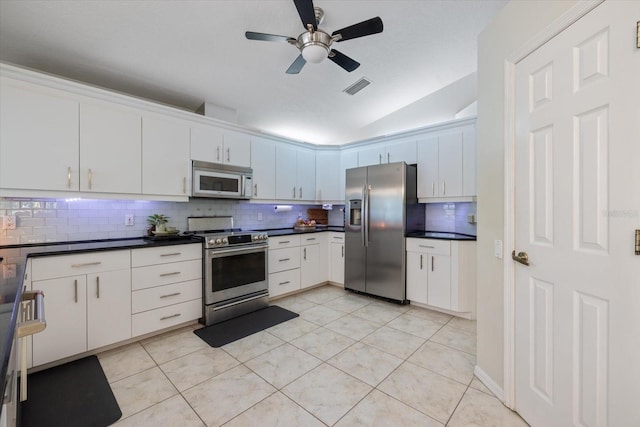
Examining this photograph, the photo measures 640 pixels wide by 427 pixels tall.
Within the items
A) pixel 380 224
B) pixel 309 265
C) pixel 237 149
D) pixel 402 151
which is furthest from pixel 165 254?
pixel 402 151

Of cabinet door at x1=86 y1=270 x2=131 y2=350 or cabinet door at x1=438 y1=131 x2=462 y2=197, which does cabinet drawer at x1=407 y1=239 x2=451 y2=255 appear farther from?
cabinet door at x1=86 y1=270 x2=131 y2=350

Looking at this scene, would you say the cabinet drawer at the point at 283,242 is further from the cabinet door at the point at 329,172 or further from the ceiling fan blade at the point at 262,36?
the ceiling fan blade at the point at 262,36

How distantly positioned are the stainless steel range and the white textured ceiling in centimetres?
167

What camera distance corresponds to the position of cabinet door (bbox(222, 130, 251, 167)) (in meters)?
3.43

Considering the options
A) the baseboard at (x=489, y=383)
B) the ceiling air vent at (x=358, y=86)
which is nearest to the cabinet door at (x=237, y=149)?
the ceiling air vent at (x=358, y=86)

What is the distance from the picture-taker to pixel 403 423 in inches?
62.0

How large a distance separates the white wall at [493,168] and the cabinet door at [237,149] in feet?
8.94

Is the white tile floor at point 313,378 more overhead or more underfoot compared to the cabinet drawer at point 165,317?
more underfoot

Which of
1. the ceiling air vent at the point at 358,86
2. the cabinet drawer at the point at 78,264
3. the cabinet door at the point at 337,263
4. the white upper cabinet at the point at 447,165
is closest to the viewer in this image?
the cabinet drawer at the point at 78,264

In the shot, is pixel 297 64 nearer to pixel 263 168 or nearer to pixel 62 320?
pixel 263 168

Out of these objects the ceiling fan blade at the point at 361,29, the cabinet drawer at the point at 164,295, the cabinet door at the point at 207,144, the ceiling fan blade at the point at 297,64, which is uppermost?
the ceiling fan blade at the point at 361,29

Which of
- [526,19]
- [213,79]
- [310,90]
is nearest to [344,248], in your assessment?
[310,90]

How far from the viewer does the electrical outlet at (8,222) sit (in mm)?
2299

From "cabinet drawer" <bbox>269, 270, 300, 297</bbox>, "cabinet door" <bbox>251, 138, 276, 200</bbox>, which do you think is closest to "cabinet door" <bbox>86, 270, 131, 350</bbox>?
"cabinet drawer" <bbox>269, 270, 300, 297</bbox>
